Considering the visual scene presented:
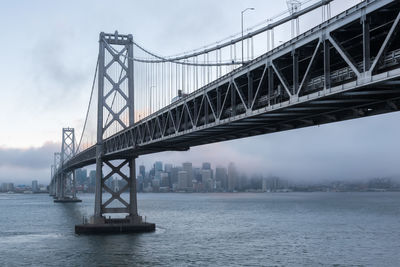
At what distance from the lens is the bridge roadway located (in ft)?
54.3

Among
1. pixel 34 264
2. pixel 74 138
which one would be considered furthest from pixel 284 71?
pixel 74 138

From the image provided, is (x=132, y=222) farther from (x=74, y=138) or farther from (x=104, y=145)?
(x=74, y=138)

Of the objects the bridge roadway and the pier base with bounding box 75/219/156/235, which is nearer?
the bridge roadway

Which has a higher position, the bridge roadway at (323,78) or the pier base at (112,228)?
the bridge roadway at (323,78)

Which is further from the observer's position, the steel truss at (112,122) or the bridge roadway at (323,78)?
the steel truss at (112,122)

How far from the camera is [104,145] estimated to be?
53.5 m

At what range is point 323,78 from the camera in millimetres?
19766

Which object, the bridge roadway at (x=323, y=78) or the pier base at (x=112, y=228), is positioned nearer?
the bridge roadway at (x=323, y=78)

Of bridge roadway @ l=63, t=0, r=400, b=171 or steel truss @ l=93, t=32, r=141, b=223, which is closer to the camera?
bridge roadway @ l=63, t=0, r=400, b=171

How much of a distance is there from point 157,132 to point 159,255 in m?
9.01

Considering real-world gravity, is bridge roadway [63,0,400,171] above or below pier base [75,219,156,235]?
above

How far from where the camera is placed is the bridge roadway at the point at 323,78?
54.3ft

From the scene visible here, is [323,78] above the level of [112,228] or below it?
above

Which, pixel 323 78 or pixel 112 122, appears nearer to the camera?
pixel 323 78
